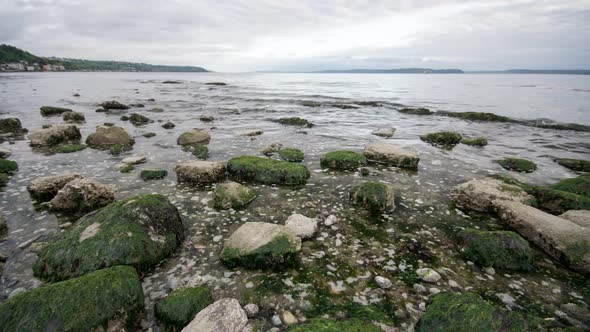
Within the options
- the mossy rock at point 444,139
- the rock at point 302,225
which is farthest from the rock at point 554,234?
the mossy rock at point 444,139

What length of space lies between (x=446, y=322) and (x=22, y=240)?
10506 mm

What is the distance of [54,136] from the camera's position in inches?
726

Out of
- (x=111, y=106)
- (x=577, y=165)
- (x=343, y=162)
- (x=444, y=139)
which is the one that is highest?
(x=111, y=106)

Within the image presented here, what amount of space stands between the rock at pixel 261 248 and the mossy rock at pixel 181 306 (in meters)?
1.34

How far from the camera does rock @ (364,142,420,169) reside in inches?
580

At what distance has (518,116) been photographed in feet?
112

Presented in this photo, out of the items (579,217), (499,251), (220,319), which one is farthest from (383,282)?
(579,217)

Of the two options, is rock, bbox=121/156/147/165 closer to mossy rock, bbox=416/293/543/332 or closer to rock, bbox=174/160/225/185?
rock, bbox=174/160/225/185

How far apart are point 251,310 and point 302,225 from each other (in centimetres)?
326

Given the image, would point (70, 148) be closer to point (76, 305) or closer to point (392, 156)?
point (76, 305)

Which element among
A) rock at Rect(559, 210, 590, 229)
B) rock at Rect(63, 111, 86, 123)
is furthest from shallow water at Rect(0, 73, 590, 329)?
rock at Rect(63, 111, 86, 123)

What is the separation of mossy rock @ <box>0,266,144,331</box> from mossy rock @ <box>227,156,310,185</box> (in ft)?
23.9

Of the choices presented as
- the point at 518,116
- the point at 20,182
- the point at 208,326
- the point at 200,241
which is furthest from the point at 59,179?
the point at 518,116

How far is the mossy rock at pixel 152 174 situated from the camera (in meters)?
12.7
